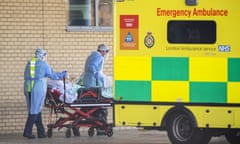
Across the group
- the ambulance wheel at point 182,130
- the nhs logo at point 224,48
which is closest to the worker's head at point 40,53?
the ambulance wheel at point 182,130

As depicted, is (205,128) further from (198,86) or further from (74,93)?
(74,93)

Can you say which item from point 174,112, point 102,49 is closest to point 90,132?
point 102,49

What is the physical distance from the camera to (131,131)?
17875 millimetres

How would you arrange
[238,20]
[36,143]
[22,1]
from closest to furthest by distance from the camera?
[238,20] → [36,143] → [22,1]

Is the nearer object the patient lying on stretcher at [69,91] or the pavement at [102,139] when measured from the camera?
the pavement at [102,139]

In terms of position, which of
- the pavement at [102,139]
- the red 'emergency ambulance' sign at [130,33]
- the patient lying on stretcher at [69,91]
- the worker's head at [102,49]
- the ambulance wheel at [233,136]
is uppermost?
the red 'emergency ambulance' sign at [130,33]

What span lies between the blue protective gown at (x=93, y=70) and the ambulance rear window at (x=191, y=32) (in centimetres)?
299

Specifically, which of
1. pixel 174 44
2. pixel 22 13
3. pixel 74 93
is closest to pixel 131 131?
pixel 74 93

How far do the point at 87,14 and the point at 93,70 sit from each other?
6.22 ft

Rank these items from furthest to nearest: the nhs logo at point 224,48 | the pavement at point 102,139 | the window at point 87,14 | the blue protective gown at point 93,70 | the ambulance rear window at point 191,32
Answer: the window at point 87,14
the blue protective gown at point 93,70
the pavement at point 102,139
the ambulance rear window at point 191,32
the nhs logo at point 224,48

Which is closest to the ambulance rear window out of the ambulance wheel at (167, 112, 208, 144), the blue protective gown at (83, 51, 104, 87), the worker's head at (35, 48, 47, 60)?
the ambulance wheel at (167, 112, 208, 144)

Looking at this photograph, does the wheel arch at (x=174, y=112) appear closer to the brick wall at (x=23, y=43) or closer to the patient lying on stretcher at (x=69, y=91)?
the patient lying on stretcher at (x=69, y=91)

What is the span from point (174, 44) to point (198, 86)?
0.81 metres

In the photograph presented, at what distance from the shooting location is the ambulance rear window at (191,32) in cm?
1347
